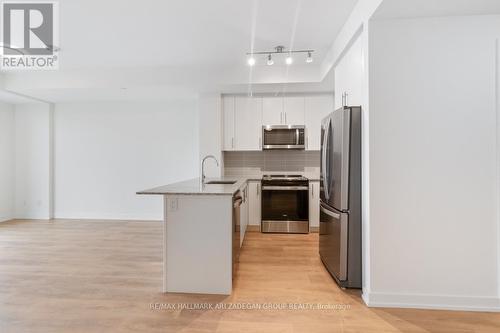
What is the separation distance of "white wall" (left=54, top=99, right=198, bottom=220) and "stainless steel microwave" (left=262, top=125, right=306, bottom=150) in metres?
1.64

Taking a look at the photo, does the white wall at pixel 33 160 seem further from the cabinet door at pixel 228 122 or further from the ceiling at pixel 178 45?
the cabinet door at pixel 228 122

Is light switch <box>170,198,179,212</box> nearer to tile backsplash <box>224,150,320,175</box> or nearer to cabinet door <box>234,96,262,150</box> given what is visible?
cabinet door <box>234,96,262,150</box>

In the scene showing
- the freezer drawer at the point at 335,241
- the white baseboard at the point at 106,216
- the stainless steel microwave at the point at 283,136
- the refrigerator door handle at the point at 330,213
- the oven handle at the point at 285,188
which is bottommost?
the white baseboard at the point at 106,216

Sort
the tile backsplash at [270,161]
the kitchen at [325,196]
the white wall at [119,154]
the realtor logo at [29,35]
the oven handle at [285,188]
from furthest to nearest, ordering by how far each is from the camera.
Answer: the white wall at [119,154] → the tile backsplash at [270,161] → the oven handle at [285,188] → the realtor logo at [29,35] → the kitchen at [325,196]

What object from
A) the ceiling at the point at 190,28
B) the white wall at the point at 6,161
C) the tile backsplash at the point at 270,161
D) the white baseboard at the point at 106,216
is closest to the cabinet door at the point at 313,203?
the tile backsplash at the point at 270,161

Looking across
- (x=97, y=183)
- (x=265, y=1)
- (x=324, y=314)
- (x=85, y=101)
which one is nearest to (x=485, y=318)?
(x=324, y=314)

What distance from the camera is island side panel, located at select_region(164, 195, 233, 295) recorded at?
2408mm

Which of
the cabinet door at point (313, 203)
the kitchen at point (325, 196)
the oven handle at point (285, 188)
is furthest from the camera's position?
the cabinet door at point (313, 203)

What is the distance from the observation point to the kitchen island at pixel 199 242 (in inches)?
94.8

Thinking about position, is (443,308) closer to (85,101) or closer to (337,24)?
(337,24)

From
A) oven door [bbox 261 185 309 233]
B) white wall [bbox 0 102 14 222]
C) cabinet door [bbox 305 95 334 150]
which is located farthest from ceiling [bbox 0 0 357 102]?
oven door [bbox 261 185 309 233]

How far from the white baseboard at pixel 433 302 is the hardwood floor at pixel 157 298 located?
57 millimetres

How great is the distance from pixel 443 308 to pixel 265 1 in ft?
10.4

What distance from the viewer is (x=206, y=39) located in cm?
331
